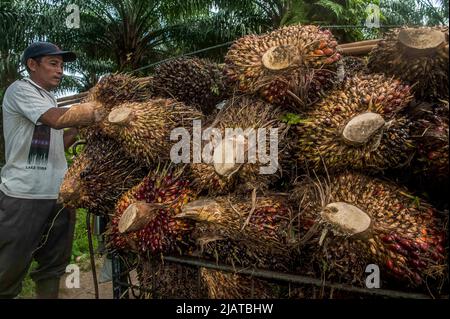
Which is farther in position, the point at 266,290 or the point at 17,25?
the point at 17,25

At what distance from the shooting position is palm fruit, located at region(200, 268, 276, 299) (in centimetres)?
147

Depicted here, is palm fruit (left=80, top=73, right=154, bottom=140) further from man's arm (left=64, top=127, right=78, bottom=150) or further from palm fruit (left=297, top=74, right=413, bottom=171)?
palm fruit (left=297, top=74, right=413, bottom=171)

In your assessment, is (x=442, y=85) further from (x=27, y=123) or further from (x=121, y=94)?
(x=27, y=123)

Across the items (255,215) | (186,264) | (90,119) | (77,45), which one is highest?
(77,45)

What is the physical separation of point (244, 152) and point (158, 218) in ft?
1.31

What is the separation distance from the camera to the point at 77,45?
8586 mm

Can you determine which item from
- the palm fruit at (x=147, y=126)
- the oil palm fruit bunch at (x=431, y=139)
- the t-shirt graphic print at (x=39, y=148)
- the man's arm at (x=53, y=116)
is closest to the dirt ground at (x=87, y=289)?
the t-shirt graphic print at (x=39, y=148)

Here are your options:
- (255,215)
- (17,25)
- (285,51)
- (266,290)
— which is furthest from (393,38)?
(17,25)

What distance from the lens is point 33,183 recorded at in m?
2.44

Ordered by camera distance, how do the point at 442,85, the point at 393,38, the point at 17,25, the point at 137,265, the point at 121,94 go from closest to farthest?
1. the point at 442,85
2. the point at 393,38
3. the point at 137,265
4. the point at 121,94
5. the point at 17,25

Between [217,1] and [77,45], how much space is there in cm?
297

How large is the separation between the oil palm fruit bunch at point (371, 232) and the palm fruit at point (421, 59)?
0.34 metres

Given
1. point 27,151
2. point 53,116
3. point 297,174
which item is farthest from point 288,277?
point 27,151

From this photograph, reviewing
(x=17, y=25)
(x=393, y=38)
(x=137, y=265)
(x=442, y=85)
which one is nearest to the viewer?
(x=442, y=85)
